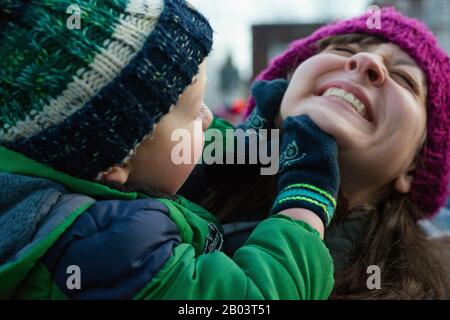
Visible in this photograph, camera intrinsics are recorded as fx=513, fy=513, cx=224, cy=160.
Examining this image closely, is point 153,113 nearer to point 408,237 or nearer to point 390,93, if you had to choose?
point 390,93

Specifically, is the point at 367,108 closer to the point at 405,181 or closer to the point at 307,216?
the point at 405,181

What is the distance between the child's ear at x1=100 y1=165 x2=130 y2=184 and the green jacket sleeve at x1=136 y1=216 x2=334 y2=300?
21 cm

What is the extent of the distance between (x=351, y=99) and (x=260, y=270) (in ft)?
2.36

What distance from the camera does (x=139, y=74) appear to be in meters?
1.01

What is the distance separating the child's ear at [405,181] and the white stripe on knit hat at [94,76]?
1.02 m

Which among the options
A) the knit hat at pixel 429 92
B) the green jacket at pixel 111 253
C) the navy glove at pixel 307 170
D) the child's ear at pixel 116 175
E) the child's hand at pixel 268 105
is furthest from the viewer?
the child's hand at pixel 268 105

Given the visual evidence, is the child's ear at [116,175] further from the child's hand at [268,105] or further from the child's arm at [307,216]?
the child's hand at [268,105]

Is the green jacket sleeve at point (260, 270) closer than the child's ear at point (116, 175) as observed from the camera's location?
Yes

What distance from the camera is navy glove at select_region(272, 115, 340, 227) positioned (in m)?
1.23

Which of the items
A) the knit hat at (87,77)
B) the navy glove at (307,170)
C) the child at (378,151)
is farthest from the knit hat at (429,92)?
the knit hat at (87,77)

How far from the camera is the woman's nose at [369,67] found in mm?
1523

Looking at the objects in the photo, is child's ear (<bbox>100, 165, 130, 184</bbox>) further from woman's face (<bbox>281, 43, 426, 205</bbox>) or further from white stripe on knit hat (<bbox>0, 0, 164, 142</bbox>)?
woman's face (<bbox>281, 43, 426, 205</bbox>)

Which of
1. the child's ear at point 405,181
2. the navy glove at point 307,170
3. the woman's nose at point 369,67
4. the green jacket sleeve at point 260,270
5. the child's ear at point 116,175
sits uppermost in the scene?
the woman's nose at point 369,67
